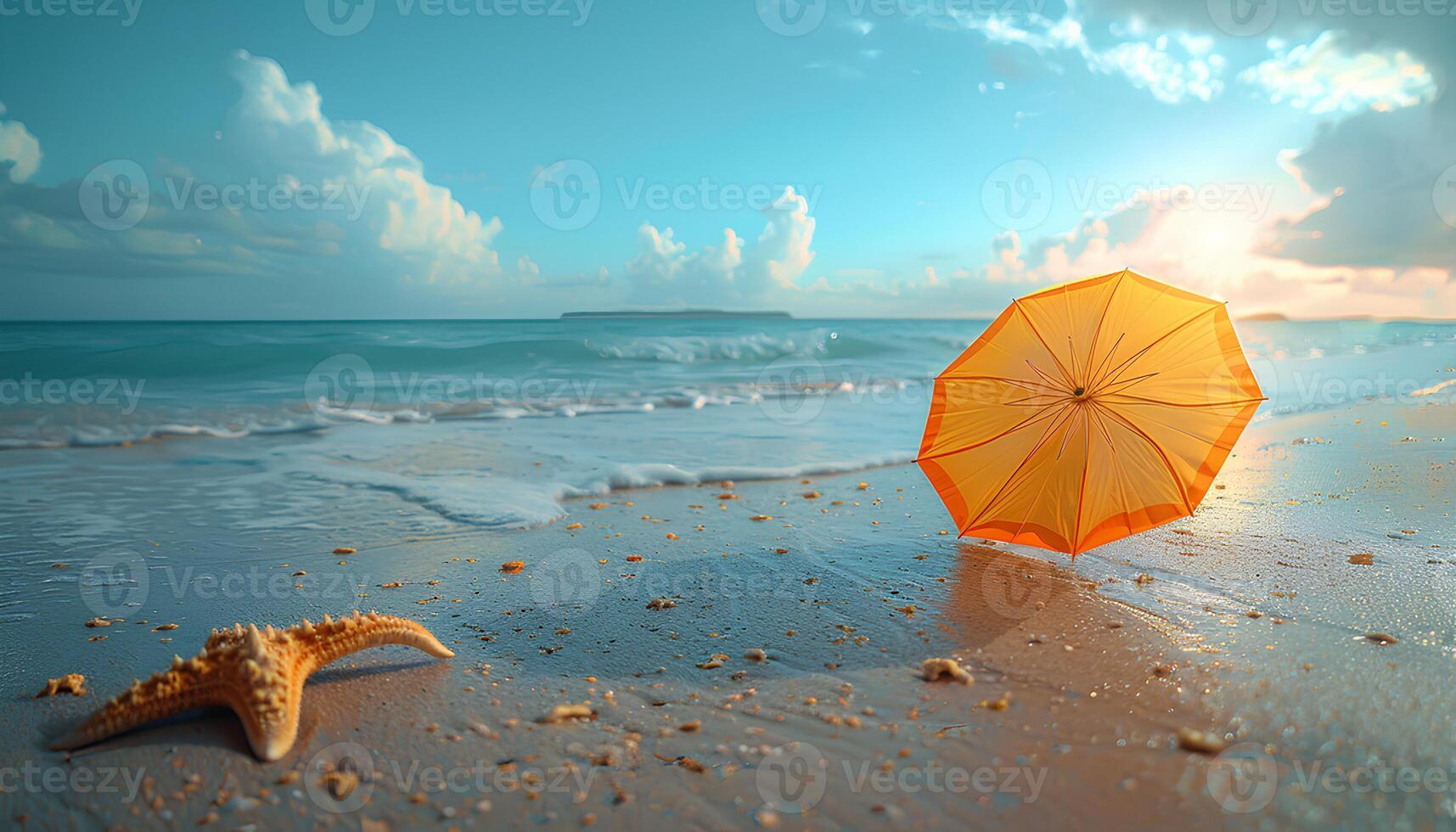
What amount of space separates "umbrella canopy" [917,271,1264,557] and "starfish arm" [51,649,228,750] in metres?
3.69

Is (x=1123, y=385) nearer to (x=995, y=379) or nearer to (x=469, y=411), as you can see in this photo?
(x=995, y=379)

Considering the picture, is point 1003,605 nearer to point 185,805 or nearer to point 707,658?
point 707,658

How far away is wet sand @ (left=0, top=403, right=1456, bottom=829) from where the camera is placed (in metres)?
2.20

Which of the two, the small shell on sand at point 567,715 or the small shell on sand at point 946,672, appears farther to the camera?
the small shell on sand at point 946,672

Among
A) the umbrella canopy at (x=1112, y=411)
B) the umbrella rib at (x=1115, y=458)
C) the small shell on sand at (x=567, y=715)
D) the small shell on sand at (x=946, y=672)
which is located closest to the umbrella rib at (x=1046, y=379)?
the umbrella canopy at (x=1112, y=411)

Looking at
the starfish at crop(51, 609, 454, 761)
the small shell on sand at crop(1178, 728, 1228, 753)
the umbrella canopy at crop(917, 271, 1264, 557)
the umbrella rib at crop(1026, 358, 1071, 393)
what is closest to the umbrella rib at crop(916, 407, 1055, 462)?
the umbrella canopy at crop(917, 271, 1264, 557)

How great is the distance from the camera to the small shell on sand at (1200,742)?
2.34m

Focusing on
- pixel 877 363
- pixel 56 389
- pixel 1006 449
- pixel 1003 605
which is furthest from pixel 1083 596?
pixel 877 363

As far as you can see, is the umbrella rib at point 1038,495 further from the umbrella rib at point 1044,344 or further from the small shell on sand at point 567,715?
the small shell on sand at point 567,715

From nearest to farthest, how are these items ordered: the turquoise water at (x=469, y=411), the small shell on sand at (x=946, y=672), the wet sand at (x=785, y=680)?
1. the wet sand at (x=785, y=680)
2. the small shell on sand at (x=946, y=672)
3. the turquoise water at (x=469, y=411)

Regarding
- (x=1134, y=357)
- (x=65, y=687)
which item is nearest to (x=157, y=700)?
(x=65, y=687)

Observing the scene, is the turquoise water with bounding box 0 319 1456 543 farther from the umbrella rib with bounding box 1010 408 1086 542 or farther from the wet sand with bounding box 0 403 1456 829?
the umbrella rib with bounding box 1010 408 1086 542

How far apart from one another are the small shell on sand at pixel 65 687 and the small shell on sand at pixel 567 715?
81.5 inches

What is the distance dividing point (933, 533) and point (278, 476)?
6.67 metres
